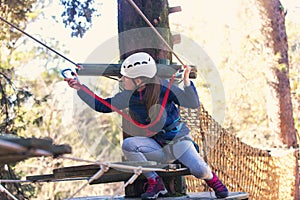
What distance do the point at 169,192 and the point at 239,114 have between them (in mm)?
11816

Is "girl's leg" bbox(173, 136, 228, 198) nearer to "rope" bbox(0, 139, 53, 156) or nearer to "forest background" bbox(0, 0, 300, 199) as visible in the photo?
"rope" bbox(0, 139, 53, 156)

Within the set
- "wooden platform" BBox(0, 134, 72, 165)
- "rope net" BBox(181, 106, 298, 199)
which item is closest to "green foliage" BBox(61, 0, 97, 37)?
"rope net" BBox(181, 106, 298, 199)

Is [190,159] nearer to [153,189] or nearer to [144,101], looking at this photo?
[153,189]

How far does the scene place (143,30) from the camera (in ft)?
12.9

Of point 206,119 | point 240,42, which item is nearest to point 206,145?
point 206,119

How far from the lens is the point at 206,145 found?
17.7ft

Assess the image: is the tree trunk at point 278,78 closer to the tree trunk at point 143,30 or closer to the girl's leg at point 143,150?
the tree trunk at point 143,30

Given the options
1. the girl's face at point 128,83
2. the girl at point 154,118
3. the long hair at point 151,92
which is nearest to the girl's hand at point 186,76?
the girl at point 154,118

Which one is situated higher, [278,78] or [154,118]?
[278,78]

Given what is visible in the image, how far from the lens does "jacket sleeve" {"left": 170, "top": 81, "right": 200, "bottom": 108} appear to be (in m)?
3.49

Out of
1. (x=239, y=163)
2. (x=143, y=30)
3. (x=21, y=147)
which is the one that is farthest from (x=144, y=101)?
(x=239, y=163)

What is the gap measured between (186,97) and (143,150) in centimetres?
40

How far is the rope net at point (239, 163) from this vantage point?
17.1ft

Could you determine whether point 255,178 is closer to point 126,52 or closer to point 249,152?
point 249,152
